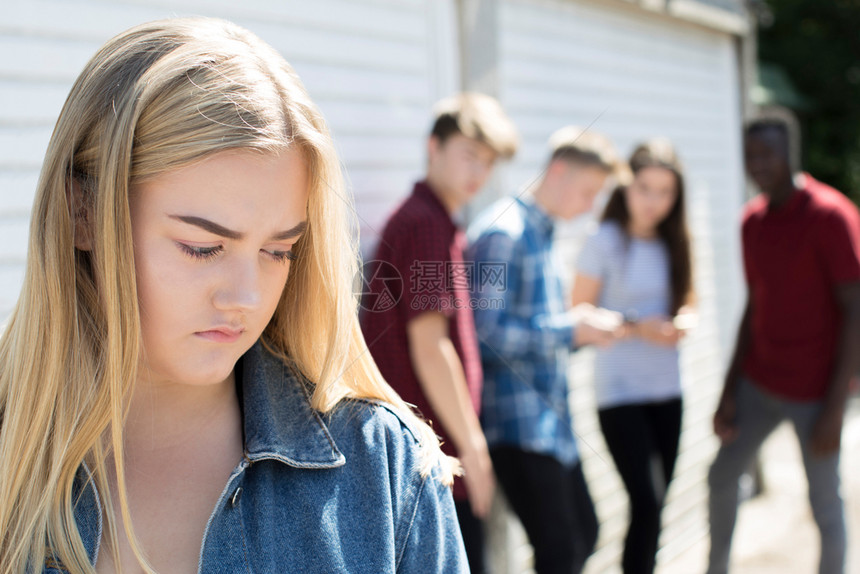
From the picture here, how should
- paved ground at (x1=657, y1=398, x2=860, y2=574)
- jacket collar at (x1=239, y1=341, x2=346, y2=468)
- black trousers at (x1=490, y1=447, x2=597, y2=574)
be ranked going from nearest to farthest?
jacket collar at (x1=239, y1=341, x2=346, y2=468), black trousers at (x1=490, y1=447, x2=597, y2=574), paved ground at (x1=657, y1=398, x2=860, y2=574)

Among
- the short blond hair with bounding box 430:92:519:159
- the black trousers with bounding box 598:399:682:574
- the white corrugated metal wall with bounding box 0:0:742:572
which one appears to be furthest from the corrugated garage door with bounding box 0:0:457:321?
the black trousers with bounding box 598:399:682:574

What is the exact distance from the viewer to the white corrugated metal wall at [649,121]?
386 cm

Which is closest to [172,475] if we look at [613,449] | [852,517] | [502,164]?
[613,449]

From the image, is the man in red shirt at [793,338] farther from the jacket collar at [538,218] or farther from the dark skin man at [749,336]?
the jacket collar at [538,218]

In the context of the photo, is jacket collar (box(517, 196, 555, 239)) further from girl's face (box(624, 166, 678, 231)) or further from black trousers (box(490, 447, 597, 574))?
girl's face (box(624, 166, 678, 231))

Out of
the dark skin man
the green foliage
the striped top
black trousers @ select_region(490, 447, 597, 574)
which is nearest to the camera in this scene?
black trousers @ select_region(490, 447, 597, 574)

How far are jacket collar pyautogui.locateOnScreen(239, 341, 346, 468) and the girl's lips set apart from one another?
0.52ft

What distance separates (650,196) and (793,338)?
2.72ft

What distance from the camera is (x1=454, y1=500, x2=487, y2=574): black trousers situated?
6.82ft

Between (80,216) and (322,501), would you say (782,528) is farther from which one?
(80,216)

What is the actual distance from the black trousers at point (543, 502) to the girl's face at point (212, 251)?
170 centimetres

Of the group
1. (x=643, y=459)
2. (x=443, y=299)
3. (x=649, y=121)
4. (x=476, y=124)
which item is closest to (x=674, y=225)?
(x=643, y=459)

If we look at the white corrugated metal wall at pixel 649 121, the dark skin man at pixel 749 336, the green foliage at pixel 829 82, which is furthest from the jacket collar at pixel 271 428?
the green foliage at pixel 829 82

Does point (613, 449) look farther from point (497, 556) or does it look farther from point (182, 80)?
point (182, 80)
